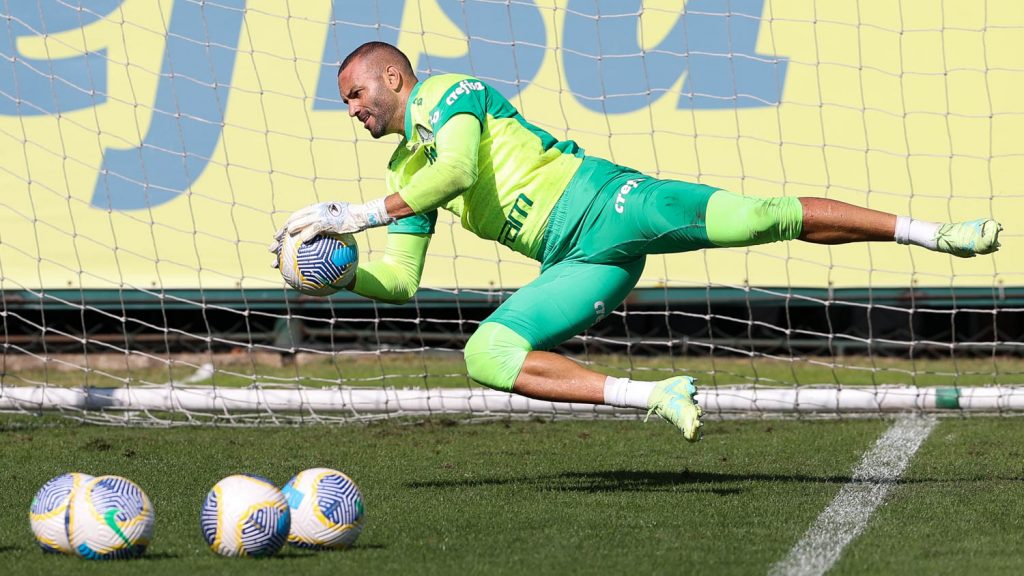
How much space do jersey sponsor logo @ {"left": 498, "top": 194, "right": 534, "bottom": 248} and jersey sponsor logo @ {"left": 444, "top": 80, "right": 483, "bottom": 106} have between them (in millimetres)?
496

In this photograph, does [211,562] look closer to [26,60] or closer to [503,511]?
[503,511]

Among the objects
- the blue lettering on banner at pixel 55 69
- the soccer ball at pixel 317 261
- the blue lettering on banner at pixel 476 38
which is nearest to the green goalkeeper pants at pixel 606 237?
the soccer ball at pixel 317 261

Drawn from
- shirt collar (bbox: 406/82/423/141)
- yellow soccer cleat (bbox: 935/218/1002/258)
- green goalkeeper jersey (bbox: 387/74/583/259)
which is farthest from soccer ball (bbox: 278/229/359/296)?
yellow soccer cleat (bbox: 935/218/1002/258)

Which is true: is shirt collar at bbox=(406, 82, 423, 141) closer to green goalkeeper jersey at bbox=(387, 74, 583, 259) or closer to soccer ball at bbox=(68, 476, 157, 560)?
green goalkeeper jersey at bbox=(387, 74, 583, 259)

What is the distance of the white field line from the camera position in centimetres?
441

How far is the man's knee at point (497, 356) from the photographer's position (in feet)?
18.1

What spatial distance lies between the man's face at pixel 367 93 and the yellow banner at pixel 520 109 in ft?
11.8

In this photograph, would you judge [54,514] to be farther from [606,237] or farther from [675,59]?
[675,59]

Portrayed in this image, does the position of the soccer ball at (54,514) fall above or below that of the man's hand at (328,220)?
below

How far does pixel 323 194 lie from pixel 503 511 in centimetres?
553

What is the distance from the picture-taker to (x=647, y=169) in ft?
33.7

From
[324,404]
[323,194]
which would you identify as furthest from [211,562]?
[323,194]

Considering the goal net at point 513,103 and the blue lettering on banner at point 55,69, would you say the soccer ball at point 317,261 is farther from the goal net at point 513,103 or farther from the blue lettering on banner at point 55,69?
the blue lettering on banner at point 55,69

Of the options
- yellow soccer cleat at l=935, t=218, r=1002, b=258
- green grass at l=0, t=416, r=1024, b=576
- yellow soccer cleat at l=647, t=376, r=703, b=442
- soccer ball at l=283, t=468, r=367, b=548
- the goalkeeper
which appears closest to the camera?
green grass at l=0, t=416, r=1024, b=576
